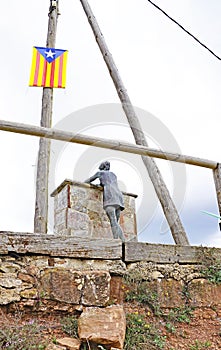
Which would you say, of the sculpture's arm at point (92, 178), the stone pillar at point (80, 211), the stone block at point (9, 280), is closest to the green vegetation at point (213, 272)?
the stone block at point (9, 280)

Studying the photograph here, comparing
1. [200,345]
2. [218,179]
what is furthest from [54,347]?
[218,179]

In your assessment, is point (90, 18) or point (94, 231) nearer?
point (94, 231)

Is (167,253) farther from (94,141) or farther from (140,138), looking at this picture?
(140,138)

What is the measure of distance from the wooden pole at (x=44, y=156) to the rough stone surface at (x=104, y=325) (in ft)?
7.47

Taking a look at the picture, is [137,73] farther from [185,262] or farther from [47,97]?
[185,262]

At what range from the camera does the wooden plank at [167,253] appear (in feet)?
9.13

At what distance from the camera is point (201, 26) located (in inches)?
222

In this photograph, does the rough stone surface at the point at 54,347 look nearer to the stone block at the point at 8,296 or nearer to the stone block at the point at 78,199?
the stone block at the point at 8,296

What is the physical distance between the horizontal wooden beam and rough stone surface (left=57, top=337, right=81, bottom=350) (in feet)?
5.12

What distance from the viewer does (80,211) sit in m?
4.74

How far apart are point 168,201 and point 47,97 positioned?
255 centimetres

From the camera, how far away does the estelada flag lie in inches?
232

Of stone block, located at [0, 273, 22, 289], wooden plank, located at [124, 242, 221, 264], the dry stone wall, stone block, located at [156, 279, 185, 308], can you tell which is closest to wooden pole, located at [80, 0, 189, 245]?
wooden plank, located at [124, 242, 221, 264]

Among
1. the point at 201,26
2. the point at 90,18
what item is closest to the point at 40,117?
the point at 90,18
